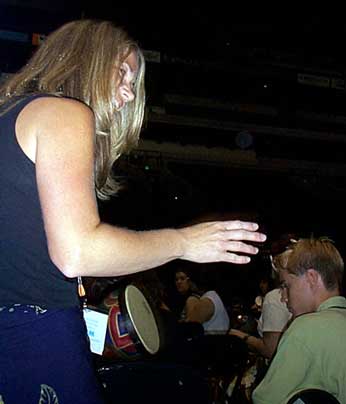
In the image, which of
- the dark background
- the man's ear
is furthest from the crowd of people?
the dark background

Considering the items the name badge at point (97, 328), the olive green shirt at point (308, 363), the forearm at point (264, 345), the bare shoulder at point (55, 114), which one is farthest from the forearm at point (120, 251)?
the forearm at point (264, 345)

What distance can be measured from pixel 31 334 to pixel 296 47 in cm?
659

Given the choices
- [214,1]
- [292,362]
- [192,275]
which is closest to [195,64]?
[214,1]

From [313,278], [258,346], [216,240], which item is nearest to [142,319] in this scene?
[216,240]

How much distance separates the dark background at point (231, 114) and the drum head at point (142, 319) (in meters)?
3.53

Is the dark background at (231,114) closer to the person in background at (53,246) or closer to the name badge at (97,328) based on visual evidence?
the name badge at (97,328)

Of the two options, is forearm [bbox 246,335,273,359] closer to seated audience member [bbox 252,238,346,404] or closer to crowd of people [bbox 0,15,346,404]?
seated audience member [bbox 252,238,346,404]

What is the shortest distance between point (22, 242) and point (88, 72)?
35 cm

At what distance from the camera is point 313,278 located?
94.0 inches

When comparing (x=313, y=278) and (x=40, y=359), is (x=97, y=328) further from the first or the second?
(x=313, y=278)

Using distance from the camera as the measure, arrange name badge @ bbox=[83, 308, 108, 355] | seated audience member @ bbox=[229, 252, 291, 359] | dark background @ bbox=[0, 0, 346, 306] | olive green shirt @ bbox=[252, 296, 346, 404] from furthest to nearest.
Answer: dark background @ bbox=[0, 0, 346, 306] < seated audience member @ bbox=[229, 252, 291, 359] < olive green shirt @ bbox=[252, 296, 346, 404] < name badge @ bbox=[83, 308, 108, 355]

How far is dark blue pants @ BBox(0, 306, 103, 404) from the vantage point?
89 cm

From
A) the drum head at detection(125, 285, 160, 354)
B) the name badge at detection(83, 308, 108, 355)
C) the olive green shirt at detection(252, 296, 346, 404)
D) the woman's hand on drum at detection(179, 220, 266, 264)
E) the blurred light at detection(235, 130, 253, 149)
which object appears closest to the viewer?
the woman's hand on drum at detection(179, 220, 266, 264)

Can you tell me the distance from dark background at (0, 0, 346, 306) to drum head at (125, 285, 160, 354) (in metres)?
3.53
